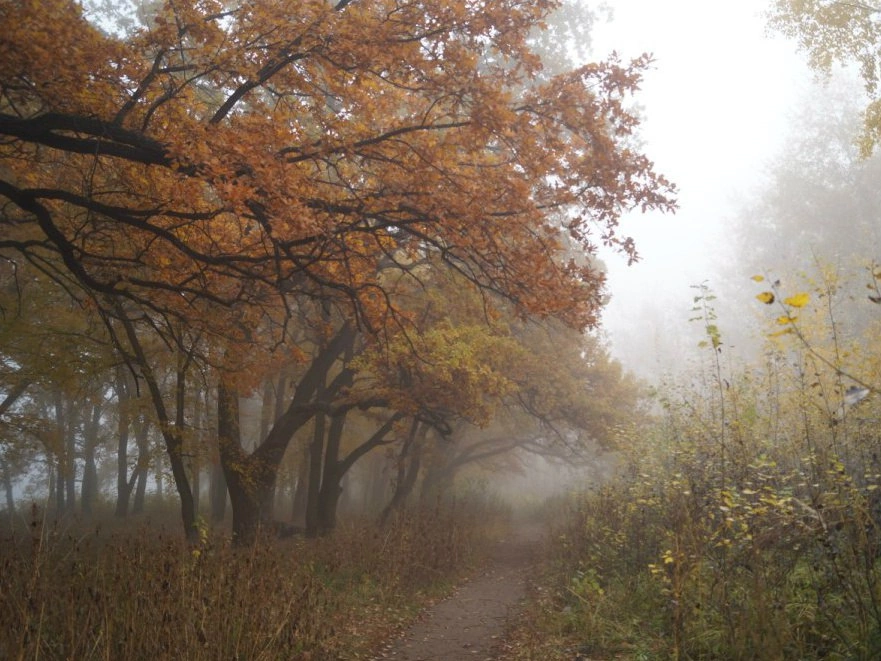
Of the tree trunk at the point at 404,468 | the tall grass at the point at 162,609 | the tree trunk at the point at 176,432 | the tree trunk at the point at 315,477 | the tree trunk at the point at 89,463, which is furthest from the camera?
the tree trunk at the point at 89,463

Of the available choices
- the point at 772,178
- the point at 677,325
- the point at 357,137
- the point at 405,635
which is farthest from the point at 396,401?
the point at 677,325

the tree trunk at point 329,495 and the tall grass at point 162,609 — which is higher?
the tree trunk at point 329,495

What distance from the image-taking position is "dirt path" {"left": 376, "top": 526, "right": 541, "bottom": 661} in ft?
22.7

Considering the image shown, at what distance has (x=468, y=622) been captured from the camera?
8375mm

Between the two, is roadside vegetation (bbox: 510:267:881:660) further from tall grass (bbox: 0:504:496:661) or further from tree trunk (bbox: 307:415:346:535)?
tree trunk (bbox: 307:415:346:535)

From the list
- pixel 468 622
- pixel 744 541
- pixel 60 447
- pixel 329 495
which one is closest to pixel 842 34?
pixel 744 541

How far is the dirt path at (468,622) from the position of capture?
693 cm

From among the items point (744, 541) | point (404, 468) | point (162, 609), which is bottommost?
point (162, 609)

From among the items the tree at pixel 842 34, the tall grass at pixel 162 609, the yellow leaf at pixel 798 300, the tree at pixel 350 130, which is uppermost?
the tree at pixel 842 34

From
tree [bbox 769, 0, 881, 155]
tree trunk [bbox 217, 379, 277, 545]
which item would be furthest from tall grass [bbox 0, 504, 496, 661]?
tree [bbox 769, 0, 881, 155]

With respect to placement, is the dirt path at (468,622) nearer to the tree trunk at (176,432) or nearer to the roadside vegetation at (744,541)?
the roadside vegetation at (744,541)

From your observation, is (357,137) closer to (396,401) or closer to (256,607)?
(256,607)

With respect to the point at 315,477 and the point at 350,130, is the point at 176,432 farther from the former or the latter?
the point at 350,130

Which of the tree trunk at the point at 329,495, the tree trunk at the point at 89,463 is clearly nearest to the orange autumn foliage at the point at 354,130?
the tree trunk at the point at 329,495
